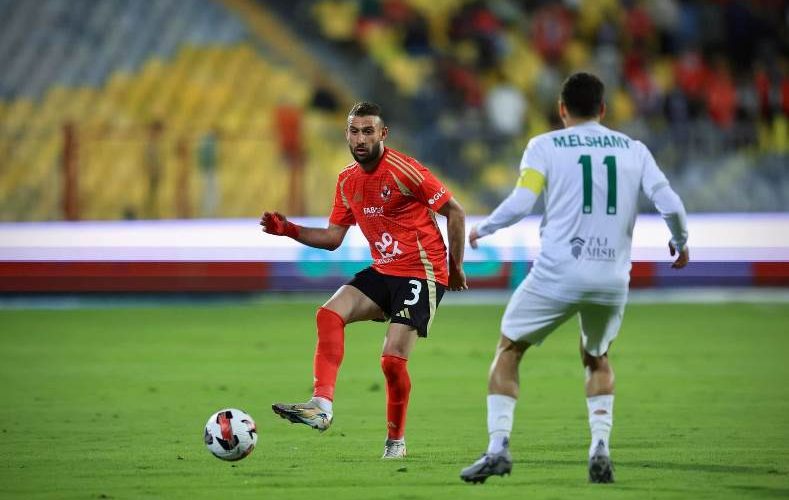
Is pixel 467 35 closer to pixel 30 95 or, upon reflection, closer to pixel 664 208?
pixel 30 95

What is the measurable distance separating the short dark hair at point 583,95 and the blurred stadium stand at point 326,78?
12.4m

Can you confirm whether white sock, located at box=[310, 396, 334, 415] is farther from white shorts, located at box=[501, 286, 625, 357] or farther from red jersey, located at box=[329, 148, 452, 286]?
white shorts, located at box=[501, 286, 625, 357]

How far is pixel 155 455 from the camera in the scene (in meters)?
7.30

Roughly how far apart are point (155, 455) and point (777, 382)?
16.0ft

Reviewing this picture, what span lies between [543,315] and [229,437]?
1671 mm

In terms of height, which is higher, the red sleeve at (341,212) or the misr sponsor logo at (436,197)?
the misr sponsor logo at (436,197)

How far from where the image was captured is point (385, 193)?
7461mm

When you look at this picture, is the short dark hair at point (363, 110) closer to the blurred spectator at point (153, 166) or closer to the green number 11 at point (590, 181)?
the green number 11 at point (590, 181)

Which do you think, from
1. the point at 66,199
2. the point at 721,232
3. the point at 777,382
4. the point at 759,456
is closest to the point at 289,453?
the point at 759,456

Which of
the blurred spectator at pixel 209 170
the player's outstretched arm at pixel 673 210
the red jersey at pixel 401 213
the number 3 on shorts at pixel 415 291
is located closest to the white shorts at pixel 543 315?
the player's outstretched arm at pixel 673 210

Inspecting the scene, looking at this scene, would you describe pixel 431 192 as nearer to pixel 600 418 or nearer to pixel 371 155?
pixel 371 155

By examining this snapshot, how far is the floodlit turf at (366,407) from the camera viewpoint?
21.2 ft

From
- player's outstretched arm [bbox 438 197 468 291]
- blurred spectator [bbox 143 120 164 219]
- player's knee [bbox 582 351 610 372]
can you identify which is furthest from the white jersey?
blurred spectator [bbox 143 120 164 219]

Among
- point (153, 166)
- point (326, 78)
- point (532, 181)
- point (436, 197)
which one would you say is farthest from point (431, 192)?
point (326, 78)
